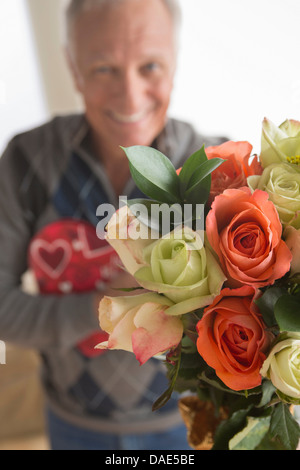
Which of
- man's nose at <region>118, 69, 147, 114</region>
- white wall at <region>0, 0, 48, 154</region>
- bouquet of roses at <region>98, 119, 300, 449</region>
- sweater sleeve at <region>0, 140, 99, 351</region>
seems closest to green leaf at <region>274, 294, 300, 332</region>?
bouquet of roses at <region>98, 119, 300, 449</region>

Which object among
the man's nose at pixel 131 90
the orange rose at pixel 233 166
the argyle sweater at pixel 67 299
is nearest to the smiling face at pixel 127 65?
the man's nose at pixel 131 90

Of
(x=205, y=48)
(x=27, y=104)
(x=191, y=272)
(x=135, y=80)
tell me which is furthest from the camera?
(x=27, y=104)

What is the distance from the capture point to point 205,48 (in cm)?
100

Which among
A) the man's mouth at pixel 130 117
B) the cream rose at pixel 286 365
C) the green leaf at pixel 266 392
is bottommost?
the green leaf at pixel 266 392

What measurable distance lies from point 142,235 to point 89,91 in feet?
1.43

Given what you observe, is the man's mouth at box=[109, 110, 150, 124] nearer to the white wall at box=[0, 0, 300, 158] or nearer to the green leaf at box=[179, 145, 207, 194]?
the white wall at box=[0, 0, 300, 158]

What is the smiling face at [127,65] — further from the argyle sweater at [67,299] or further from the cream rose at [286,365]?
the cream rose at [286,365]

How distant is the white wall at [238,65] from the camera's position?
1.82 feet

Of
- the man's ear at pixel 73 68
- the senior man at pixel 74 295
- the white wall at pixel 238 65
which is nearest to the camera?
the white wall at pixel 238 65

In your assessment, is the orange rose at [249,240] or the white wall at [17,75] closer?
the orange rose at [249,240]

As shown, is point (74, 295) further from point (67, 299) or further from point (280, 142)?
point (280, 142)

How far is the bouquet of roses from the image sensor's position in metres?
0.27

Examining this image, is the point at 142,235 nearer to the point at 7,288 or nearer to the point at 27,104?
the point at 7,288
